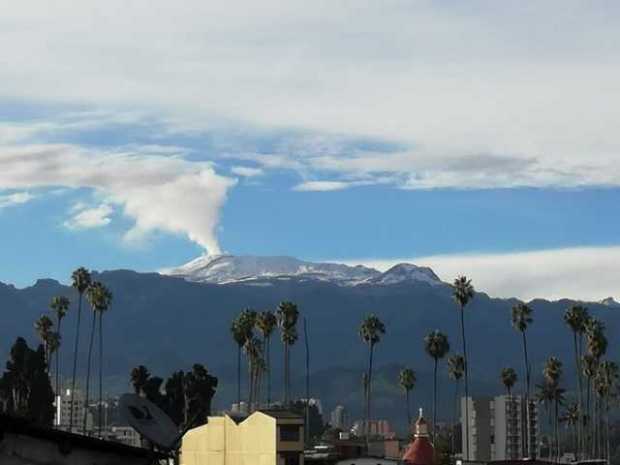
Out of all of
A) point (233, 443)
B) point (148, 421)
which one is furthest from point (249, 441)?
point (148, 421)

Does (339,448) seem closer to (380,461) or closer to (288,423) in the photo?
(380,461)

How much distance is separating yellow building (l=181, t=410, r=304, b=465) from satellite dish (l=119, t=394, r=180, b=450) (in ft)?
387

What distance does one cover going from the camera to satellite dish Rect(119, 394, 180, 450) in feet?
123

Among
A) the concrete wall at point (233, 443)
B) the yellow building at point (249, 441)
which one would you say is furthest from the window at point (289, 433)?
the concrete wall at point (233, 443)

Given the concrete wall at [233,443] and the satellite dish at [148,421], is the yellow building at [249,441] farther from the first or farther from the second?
the satellite dish at [148,421]

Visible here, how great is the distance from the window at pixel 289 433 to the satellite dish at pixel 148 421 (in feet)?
393

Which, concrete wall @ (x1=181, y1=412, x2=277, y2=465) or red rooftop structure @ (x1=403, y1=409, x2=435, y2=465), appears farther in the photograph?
concrete wall @ (x1=181, y1=412, x2=277, y2=465)

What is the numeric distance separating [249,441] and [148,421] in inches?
4768

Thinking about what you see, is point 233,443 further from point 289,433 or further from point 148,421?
point 148,421

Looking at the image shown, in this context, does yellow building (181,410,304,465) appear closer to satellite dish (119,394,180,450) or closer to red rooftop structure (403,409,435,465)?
red rooftop structure (403,409,435,465)

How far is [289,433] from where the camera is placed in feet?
522

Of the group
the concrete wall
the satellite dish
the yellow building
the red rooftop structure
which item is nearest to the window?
the yellow building

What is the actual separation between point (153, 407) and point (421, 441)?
228 ft

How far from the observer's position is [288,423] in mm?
159000
